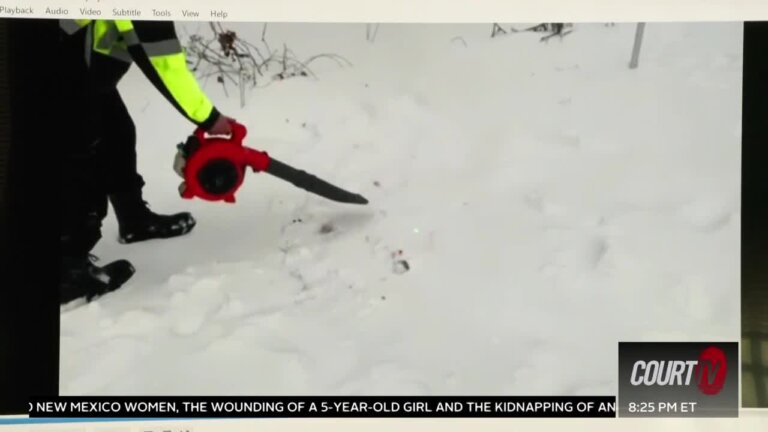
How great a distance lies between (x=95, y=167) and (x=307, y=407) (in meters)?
0.53

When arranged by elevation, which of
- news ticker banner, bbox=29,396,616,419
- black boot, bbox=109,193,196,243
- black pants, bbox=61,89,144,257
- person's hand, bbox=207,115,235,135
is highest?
person's hand, bbox=207,115,235,135

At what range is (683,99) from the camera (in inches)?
50.3

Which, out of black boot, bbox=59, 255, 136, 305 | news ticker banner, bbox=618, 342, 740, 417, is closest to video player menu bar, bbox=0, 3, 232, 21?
black boot, bbox=59, 255, 136, 305

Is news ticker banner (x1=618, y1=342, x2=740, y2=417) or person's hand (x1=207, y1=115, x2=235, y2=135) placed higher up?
person's hand (x1=207, y1=115, x2=235, y2=135)

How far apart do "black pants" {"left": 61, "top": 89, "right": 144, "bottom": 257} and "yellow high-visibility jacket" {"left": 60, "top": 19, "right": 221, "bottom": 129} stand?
5cm

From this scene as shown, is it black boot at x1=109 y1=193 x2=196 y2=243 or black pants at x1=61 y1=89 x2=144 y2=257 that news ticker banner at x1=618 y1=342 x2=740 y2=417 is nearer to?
black boot at x1=109 y1=193 x2=196 y2=243

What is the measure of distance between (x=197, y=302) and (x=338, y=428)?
12.2 inches

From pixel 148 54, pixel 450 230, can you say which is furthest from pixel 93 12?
pixel 450 230

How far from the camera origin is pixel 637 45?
4.19 ft

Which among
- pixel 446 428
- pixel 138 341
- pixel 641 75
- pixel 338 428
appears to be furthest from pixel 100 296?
pixel 641 75

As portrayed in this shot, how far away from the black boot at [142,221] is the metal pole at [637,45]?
77 centimetres

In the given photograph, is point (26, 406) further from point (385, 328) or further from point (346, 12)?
point (346, 12)

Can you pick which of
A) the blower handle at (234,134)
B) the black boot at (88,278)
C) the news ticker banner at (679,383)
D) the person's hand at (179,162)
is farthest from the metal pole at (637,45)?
the black boot at (88,278)

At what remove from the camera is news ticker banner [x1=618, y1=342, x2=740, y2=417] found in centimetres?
126
